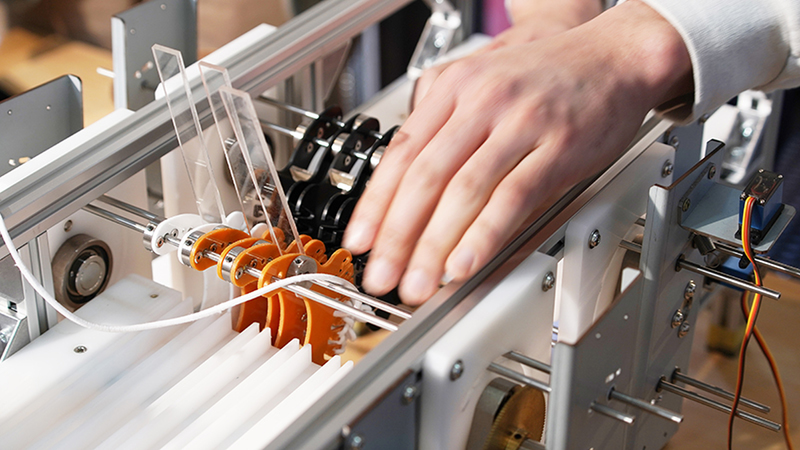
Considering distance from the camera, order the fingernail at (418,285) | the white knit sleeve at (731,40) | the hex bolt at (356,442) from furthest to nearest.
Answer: the white knit sleeve at (731,40) < the fingernail at (418,285) < the hex bolt at (356,442)

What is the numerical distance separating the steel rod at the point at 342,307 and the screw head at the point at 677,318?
292 mm

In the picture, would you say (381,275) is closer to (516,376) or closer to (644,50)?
(516,376)

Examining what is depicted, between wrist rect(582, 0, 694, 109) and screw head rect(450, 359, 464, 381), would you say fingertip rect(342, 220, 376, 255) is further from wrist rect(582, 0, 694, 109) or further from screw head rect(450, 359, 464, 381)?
wrist rect(582, 0, 694, 109)

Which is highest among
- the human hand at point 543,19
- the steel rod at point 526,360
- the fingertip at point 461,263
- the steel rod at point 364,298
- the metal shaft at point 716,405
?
the human hand at point 543,19

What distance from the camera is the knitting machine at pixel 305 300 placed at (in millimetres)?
568

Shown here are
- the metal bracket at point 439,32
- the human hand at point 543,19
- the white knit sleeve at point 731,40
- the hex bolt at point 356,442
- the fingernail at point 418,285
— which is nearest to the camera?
the hex bolt at point 356,442

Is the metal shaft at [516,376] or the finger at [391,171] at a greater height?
the finger at [391,171]

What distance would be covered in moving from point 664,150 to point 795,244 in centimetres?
77

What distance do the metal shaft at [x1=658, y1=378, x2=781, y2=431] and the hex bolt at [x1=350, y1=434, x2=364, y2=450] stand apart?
1.10ft

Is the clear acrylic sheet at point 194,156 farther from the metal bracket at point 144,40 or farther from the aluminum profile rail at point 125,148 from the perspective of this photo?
the metal bracket at point 144,40

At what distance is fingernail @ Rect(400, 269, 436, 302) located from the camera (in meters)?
0.59

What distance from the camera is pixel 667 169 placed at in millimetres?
773

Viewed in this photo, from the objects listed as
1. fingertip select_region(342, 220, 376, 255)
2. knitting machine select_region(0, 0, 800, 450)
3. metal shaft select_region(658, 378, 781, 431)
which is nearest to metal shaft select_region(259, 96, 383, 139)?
knitting machine select_region(0, 0, 800, 450)

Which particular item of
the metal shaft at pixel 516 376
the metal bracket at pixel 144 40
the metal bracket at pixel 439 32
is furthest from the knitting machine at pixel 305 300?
the metal bracket at pixel 439 32
